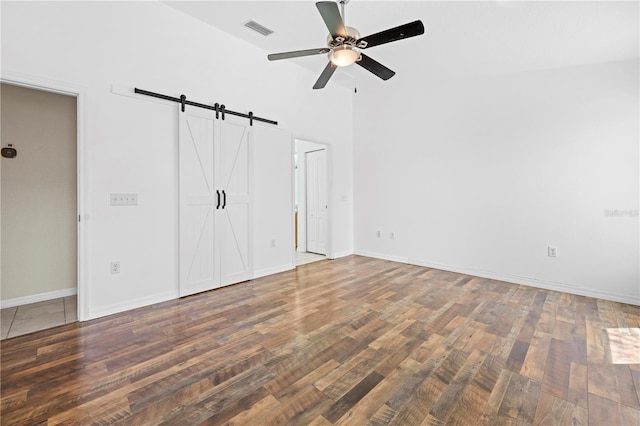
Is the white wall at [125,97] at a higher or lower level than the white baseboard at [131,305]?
higher

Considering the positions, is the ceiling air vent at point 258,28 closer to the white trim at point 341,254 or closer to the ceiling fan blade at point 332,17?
the ceiling fan blade at point 332,17

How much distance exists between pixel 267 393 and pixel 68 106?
415 centimetres

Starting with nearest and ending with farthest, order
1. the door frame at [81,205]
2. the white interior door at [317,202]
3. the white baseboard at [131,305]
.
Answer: the door frame at [81,205] < the white baseboard at [131,305] < the white interior door at [317,202]

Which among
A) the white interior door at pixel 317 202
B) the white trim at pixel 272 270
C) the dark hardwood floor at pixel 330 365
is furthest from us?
the white interior door at pixel 317 202

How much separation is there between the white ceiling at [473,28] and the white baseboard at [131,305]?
10.9 feet

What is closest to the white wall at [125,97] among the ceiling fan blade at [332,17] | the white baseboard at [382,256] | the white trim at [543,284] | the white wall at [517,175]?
the ceiling fan blade at [332,17]

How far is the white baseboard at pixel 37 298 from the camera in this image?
129 inches

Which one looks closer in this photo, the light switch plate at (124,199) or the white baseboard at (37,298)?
the light switch plate at (124,199)

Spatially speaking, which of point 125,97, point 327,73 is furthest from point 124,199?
point 327,73

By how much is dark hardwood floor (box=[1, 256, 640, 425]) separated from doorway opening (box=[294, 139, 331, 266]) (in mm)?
2662

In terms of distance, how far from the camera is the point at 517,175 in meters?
4.20

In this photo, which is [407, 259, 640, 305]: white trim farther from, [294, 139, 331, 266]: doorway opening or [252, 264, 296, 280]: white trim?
[252, 264, 296, 280]: white trim

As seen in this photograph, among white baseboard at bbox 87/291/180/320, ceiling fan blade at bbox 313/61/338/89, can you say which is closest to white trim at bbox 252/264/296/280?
white baseboard at bbox 87/291/180/320

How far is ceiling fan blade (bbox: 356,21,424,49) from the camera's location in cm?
Answer: 225
